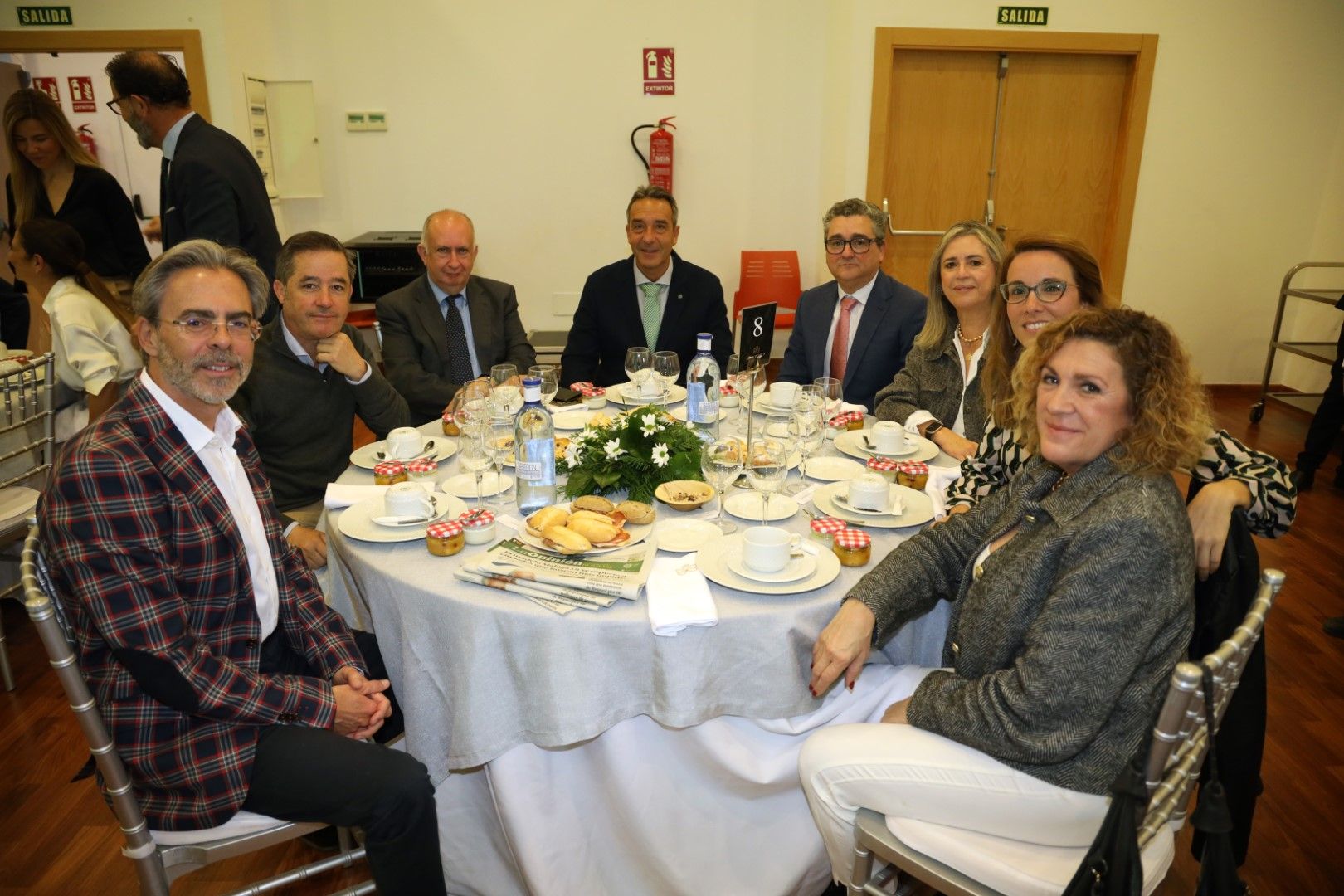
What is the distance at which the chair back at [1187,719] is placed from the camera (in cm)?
112

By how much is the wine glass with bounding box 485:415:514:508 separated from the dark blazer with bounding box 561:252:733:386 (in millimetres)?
1644

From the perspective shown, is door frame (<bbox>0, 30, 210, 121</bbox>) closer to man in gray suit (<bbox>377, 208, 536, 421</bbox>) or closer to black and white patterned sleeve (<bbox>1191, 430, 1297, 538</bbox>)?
man in gray suit (<bbox>377, 208, 536, 421</bbox>)

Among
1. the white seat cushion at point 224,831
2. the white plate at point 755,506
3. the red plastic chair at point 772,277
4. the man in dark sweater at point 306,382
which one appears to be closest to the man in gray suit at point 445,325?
the man in dark sweater at point 306,382

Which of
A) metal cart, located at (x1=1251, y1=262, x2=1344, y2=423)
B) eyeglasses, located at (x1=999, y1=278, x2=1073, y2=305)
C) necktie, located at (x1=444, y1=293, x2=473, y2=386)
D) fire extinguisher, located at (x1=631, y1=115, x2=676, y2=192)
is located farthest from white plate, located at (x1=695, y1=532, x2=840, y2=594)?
metal cart, located at (x1=1251, y1=262, x2=1344, y2=423)

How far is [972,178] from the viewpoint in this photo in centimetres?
632

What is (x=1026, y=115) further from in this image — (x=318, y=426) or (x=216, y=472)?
(x=216, y=472)

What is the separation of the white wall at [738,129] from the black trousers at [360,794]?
5.40 metres

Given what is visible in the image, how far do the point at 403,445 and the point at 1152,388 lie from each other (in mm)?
1861

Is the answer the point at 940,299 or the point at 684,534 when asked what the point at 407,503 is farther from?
the point at 940,299

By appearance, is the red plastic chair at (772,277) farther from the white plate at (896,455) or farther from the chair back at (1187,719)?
the chair back at (1187,719)

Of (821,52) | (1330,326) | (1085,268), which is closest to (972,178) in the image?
(821,52)

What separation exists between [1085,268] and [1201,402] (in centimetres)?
82

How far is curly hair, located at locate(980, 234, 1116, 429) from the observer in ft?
7.14

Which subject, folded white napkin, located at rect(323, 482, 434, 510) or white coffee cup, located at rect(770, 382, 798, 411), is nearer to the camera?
folded white napkin, located at rect(323, 482, 434, 510)
